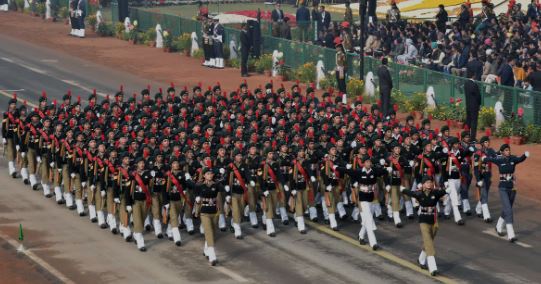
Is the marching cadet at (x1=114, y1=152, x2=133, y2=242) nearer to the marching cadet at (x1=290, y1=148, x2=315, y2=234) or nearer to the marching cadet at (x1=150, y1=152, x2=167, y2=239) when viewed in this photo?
the marching cadet at (x1=150, y1=152, x2=167, y2=239)

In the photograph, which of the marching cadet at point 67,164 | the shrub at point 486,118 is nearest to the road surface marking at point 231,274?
the marching cadet at point 67,164

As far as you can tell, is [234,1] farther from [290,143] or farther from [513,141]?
[290,143]

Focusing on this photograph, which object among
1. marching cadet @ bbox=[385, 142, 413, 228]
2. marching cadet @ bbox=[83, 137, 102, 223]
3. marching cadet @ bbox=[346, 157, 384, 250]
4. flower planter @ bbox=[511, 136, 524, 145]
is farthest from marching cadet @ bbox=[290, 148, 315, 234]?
flower planter @ bbox=[511, 136, 524, 145]

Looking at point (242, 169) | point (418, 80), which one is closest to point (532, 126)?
point (418, 80)

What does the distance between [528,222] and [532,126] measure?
28.9 feet

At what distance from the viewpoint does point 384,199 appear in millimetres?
31969

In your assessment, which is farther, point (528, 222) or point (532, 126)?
point (532, 126)

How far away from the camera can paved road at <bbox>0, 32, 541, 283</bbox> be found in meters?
27.0

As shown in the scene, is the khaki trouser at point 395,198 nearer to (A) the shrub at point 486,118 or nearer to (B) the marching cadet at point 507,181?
(B) the marching cadet at point 507,181

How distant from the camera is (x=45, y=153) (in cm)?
3391

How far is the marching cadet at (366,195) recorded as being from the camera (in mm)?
28906

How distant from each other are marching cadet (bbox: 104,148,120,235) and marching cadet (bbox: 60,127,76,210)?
7.19 feet

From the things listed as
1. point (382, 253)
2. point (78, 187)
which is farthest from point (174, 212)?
point (382, 253)

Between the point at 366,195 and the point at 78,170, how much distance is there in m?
7.17
